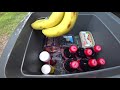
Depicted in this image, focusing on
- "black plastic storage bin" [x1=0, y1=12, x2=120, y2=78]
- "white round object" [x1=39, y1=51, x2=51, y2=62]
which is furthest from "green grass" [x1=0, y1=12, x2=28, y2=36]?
"white round object" [x1=39, y1=51, x2=51, y2=62]

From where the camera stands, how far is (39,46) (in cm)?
108

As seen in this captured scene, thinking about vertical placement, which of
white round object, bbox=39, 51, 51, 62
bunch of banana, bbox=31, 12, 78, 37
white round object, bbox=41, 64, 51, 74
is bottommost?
white round object, bbox=41, 64, 51, 74

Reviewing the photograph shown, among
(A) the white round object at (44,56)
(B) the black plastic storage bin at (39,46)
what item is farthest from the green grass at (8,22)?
(A) the white round object at (44,56)

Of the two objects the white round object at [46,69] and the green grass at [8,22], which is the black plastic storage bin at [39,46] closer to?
the white round object at [46,69]

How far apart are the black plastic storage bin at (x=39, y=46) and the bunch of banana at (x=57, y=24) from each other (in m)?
0.08

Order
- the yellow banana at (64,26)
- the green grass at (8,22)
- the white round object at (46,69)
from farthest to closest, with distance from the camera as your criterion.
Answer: the green grass at (8,22)
the white round object at (46,69)
the yellow banana at (64,26)

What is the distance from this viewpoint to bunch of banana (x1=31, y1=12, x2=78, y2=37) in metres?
0.80

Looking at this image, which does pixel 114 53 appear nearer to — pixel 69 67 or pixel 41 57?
pixel 69 67

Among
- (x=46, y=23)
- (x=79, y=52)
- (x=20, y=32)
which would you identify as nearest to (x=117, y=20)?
(x=79, y=52)

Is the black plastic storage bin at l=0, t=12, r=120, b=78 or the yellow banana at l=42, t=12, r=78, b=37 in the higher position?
the yellow banana at l=42, t=12, r=78, b=37

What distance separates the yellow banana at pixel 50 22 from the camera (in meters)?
0.85

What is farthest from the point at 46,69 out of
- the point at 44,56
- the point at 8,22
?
the point at 8,22

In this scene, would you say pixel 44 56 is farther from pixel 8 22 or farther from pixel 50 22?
pixel 8 22

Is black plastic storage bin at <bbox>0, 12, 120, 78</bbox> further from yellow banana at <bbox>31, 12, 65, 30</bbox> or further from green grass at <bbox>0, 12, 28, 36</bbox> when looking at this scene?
green grass at <bbox>0, 12, 28, 36</bbox>
